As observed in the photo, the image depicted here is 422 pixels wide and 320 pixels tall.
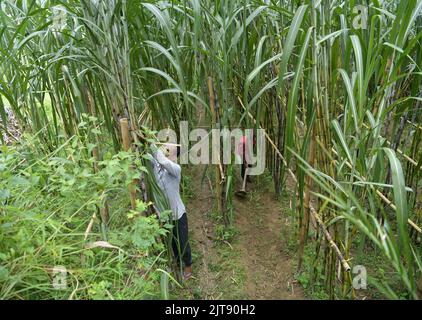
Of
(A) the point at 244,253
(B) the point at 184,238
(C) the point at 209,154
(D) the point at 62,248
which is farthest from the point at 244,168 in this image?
(D) the point at 62,248

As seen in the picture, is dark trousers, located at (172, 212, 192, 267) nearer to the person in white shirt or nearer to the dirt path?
the person in white shirt

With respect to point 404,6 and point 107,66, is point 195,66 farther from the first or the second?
point 404,6

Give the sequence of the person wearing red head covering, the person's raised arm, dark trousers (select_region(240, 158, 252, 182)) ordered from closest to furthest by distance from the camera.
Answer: the person's raised arm
the person wearing red head covering
dark trousers (select_region(240, 158, 252, 182))

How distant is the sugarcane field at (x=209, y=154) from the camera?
90cm

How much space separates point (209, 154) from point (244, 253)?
0.56 m

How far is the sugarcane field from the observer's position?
897 millimetres

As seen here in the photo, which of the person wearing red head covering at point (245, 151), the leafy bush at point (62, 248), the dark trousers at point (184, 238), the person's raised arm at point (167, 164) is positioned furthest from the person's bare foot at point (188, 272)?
the leafy bush at point (62, 248)

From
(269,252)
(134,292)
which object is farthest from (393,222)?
(134,292)

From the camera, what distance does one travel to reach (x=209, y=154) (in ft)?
6.48

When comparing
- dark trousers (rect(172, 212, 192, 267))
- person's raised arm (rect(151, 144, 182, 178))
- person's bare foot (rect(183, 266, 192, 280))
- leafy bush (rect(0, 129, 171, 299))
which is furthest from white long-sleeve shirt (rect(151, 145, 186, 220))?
leafy bush (rect(0, 129, 171, 299))

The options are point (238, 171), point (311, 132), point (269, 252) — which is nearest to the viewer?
point (311, 132)

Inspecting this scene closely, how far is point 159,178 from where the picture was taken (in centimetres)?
162

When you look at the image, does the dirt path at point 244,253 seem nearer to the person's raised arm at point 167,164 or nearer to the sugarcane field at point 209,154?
the sugarcane field at point 209,154
